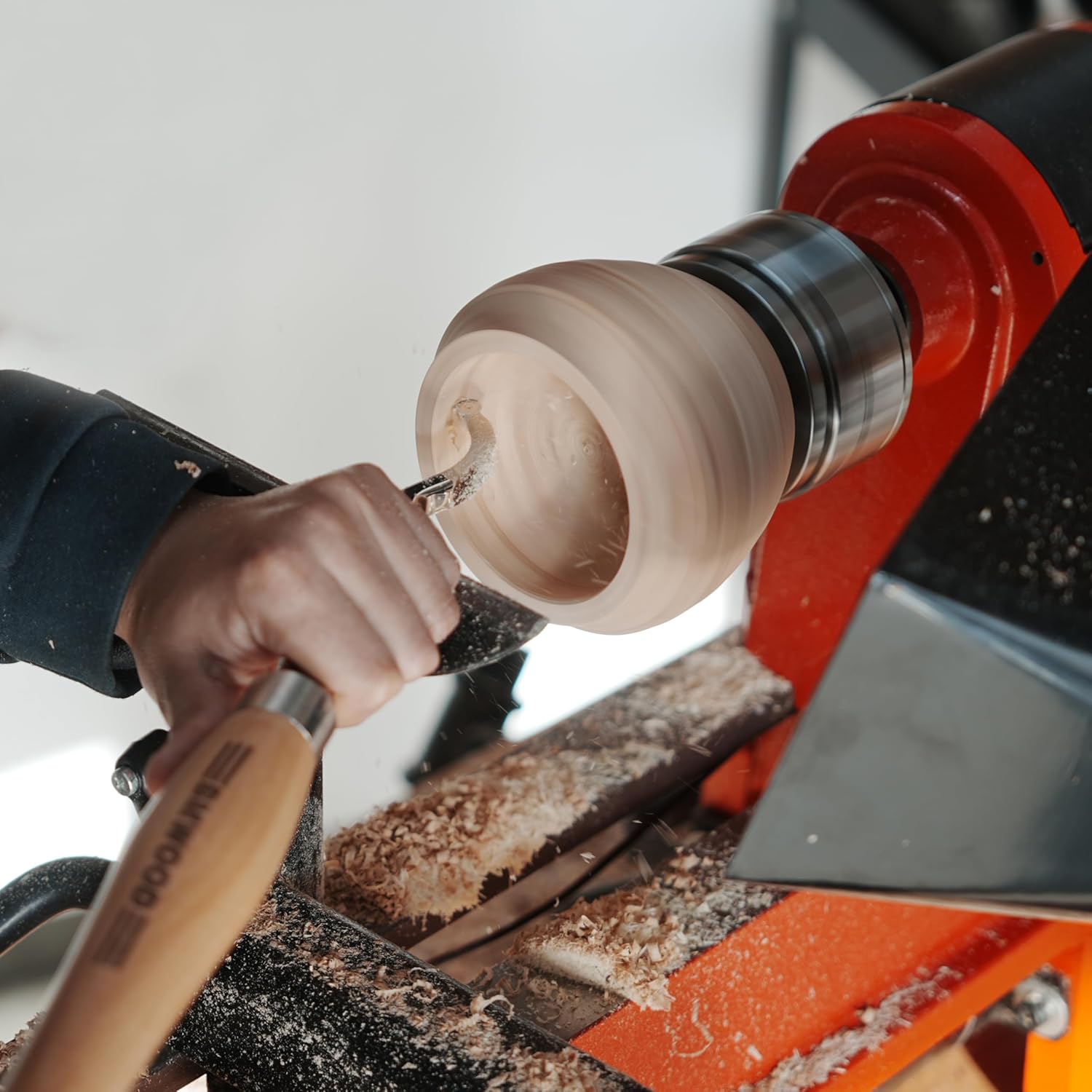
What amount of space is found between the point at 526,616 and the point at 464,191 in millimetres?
720

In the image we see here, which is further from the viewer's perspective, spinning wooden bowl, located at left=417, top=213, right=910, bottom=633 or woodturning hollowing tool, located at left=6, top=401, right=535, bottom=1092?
spinning wooden bowl, located at left=417, top=213, right=910, bottom=633

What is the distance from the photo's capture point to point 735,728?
91 cm

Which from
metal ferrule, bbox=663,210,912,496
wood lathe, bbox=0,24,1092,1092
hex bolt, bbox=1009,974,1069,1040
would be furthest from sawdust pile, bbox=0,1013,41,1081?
hex bolt, bbox=1009,974,1069,1040

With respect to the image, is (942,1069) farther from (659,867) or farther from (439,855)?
(439,855)

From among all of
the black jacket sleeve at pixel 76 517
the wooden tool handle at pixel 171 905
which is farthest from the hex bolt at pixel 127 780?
the wooden tool handle at pixel 171 905

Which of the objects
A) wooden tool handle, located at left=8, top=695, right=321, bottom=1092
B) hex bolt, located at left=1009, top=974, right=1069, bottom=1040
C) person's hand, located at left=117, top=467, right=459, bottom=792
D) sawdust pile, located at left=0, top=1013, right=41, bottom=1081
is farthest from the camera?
hex bolt, located at left=1009, top=974, right=1069, bottom=1040

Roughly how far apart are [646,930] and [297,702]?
1.20 feet

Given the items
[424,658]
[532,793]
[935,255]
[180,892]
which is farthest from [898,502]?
[180,892]

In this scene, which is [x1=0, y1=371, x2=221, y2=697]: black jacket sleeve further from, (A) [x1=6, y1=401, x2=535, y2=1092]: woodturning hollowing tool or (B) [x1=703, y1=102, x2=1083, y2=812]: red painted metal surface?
(B) [x1=703, y1=102, x2=1083, y2=812]: red painted metal surface

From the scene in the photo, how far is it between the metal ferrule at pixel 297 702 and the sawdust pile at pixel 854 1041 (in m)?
0.46

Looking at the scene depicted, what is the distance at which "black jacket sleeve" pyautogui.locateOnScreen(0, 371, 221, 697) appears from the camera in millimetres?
538

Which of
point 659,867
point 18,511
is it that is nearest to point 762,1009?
point 659,867

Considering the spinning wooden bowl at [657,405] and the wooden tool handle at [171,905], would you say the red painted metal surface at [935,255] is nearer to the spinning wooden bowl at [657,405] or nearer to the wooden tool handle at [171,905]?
the spinning wooden bowl at [657,405]

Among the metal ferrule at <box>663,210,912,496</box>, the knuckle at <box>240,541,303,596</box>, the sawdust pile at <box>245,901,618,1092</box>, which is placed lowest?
the sawdust pile at <box>245,901,618,1092</box>
